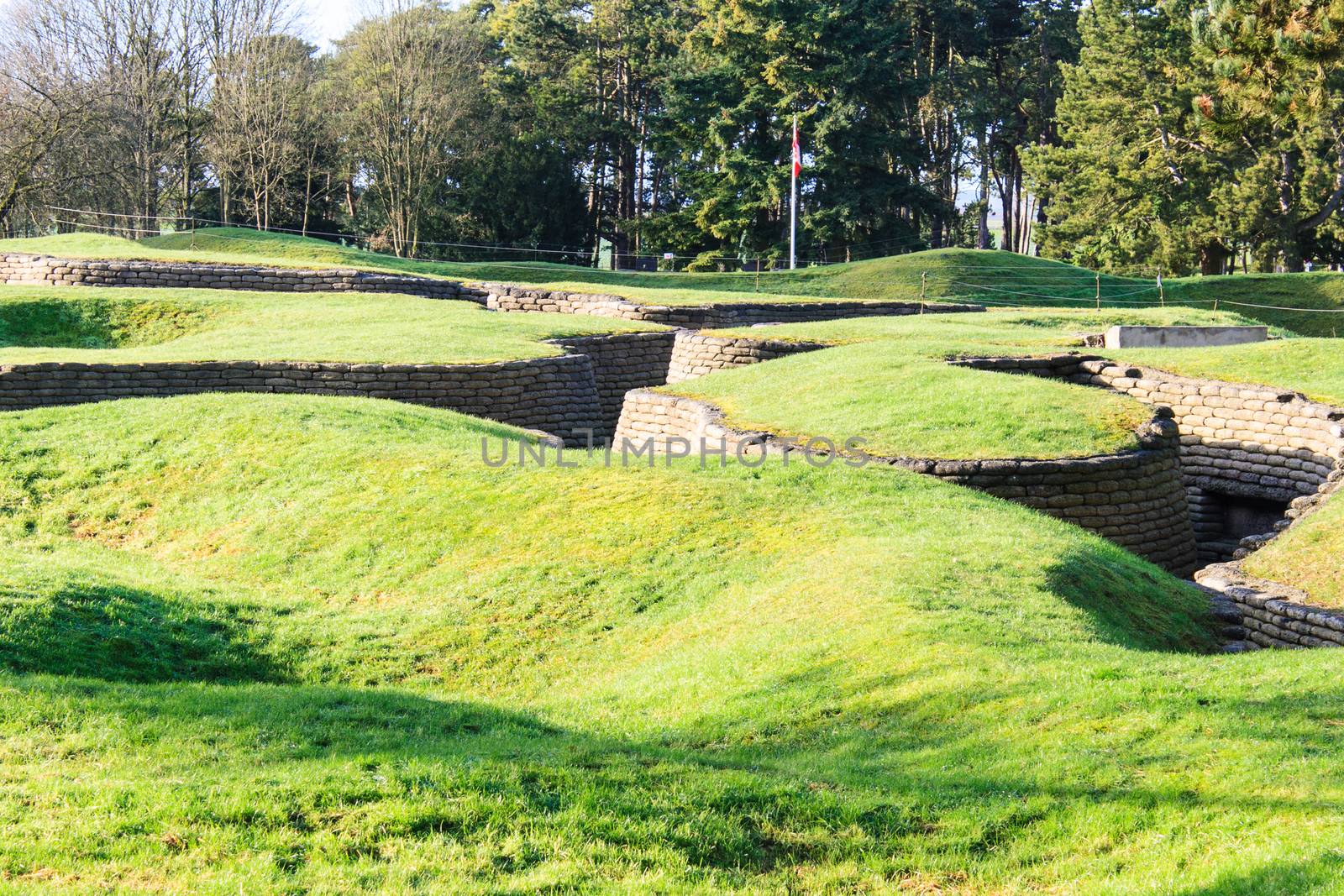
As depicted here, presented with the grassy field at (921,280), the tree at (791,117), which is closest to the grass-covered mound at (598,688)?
the grassy field at (921,280)

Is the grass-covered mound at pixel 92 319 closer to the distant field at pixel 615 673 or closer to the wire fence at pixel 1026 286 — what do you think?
the distant field at pixel 615 673

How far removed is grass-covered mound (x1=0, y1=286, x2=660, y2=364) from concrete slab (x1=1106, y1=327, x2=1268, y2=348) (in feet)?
24.4

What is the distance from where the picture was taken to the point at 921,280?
3400 centimetres

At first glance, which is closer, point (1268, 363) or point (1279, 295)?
point (1268, 363)

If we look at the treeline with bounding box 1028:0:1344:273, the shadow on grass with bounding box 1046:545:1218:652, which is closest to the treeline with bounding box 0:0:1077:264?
the treeline with bounding box 1028:0:1344:273

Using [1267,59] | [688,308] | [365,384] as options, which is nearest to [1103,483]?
[1267,59]

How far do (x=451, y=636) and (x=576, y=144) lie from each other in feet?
137

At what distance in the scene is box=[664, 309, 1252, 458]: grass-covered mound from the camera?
39.0 ft

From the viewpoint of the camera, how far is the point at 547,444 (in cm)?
1248

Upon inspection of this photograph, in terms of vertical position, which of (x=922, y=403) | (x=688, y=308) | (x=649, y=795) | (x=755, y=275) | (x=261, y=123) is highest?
(x=261, y=123)

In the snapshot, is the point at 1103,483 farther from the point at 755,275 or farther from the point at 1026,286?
the point at 755,275

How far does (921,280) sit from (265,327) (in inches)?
772

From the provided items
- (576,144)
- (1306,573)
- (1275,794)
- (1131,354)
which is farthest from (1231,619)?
(576,144)

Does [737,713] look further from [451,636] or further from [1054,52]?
[1054,52]
